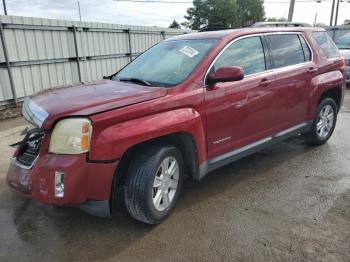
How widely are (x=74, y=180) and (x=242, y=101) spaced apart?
200cm

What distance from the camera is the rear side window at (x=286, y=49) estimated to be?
169 inches

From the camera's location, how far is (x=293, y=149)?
5.28 m

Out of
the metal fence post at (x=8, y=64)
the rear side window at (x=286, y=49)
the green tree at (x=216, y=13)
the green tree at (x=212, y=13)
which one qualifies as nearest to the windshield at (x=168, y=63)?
the rear side window at (x=286, y=49)

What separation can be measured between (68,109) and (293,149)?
3746 millimetres

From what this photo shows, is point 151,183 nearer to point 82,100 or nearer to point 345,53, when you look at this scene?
Answer: point 82,100

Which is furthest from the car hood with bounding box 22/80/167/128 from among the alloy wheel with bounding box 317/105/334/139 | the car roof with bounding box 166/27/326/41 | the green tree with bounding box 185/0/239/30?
the green tree with bounding box 185/0/239/30

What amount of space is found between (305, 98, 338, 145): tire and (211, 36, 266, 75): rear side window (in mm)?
1565

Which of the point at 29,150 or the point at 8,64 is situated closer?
the point at 29,150

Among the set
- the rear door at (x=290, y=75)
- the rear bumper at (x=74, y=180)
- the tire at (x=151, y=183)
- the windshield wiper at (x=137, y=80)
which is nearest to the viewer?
the rear bumper at (x=74, y=180)

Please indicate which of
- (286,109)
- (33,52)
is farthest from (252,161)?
(33,52)

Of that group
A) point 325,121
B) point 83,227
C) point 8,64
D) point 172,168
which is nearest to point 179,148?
point 172,168

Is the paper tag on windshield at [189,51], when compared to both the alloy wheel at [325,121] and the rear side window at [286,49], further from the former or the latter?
the alloy wheel at [325,121]

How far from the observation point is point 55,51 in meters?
9.35

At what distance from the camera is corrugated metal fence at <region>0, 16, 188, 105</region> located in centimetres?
817
